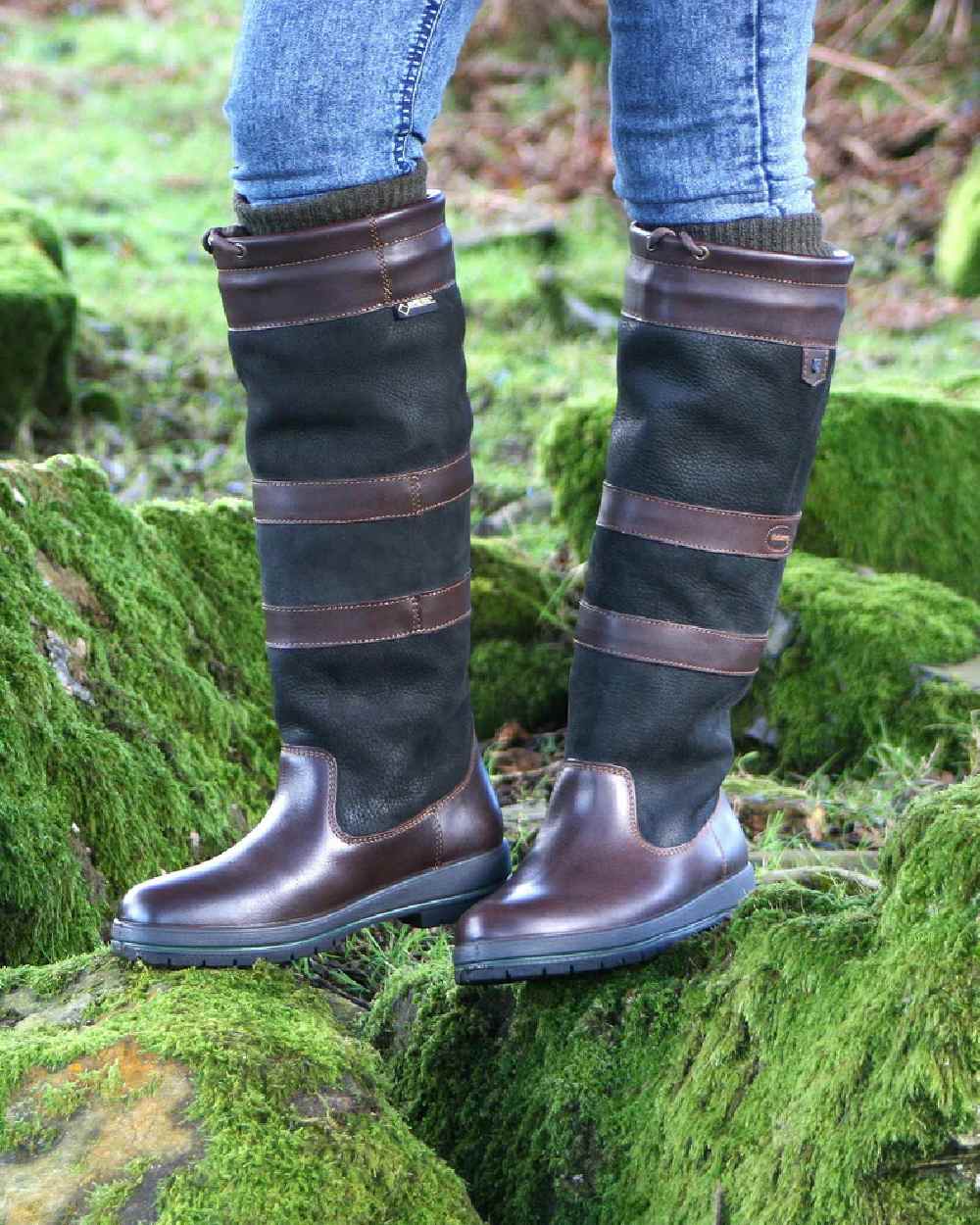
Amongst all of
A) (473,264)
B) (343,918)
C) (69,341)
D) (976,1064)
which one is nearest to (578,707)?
(343,918)

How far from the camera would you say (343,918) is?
6.49 ft

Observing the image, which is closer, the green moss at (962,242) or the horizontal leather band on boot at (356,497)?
the horizontal leather band on boot at (356,497)

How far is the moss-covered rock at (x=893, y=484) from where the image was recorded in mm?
3938

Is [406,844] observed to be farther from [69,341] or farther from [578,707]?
[69,341]

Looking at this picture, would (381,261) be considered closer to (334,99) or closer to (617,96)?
(334,99)

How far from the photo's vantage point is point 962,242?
8094 millimetres

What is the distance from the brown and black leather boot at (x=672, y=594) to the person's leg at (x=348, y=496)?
0.20m

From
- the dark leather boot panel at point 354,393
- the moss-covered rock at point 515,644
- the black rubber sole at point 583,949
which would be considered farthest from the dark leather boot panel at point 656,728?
the moss-covered rock at point 515,644

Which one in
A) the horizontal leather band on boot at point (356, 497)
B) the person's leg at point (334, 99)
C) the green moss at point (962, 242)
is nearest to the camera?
the person's leg at point (334, 99)

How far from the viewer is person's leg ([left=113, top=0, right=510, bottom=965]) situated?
1.70 meters

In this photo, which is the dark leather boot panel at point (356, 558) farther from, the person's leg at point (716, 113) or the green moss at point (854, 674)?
the green moss at point (854, 674)

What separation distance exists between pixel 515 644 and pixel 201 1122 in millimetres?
2203

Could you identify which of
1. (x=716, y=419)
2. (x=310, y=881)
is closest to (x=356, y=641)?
(x=310, y=881)

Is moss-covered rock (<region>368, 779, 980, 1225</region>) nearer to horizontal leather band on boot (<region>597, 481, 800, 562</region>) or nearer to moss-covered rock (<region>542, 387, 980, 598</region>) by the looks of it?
horizontal leather band on boot (<region>597, 481, 800, 562</region>)
